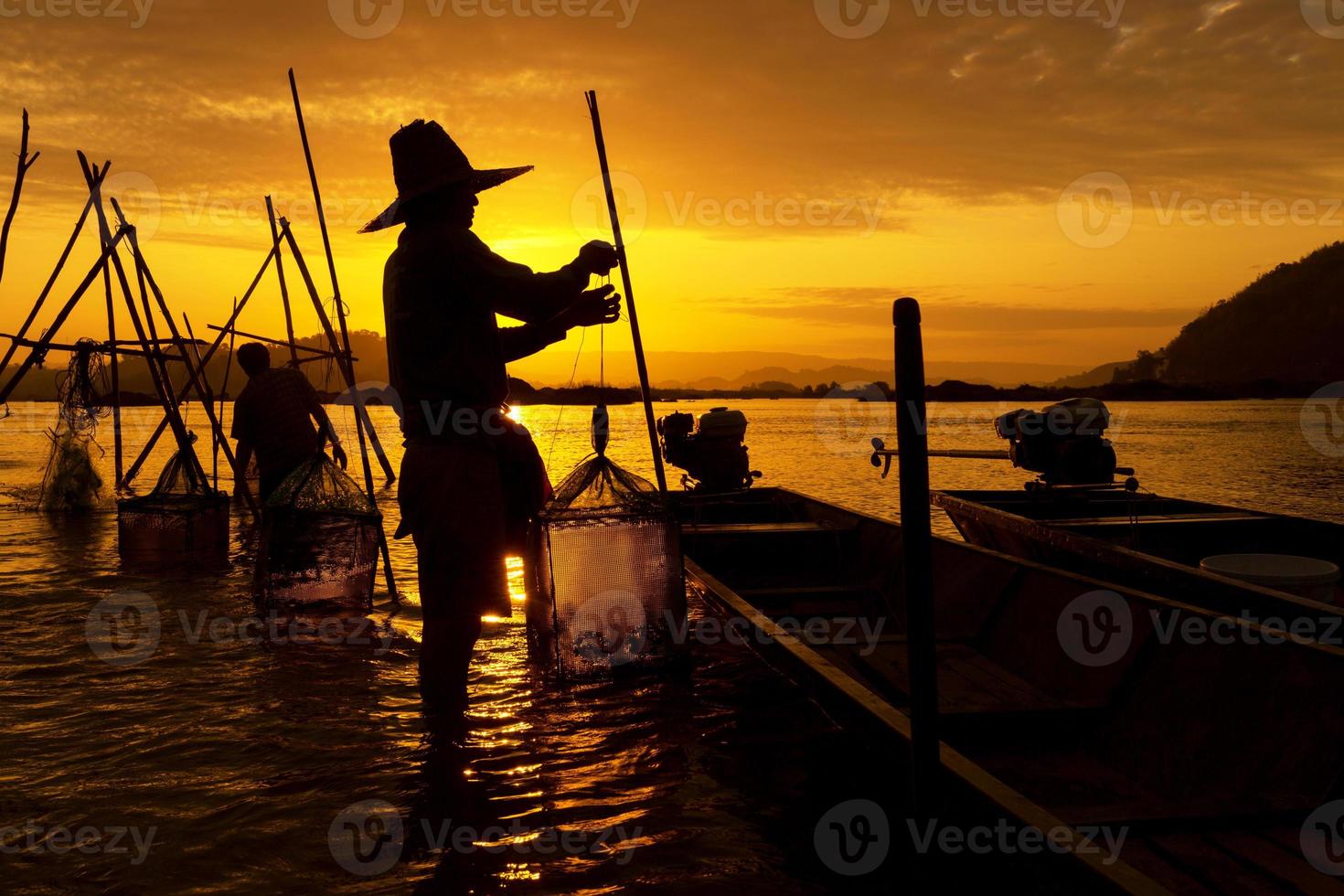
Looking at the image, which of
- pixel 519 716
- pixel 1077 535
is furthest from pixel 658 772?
pixel 1077 535

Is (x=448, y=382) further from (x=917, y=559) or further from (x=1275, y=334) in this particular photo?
Result: (x=1275, y=334)

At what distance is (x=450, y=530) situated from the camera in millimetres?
3736

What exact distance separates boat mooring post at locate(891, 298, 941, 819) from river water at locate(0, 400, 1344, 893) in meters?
0.52

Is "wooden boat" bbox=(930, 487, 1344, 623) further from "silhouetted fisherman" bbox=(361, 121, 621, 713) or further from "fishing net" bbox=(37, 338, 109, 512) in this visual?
"fishing net" bbox=(37, 338, 109, 512)

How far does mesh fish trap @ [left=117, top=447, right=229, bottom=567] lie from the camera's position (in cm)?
1028

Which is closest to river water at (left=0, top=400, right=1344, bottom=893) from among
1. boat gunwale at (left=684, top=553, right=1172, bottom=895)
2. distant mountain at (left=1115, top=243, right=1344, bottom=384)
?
boat gunwale at (left=684, top=553, right=1172, bottom=895)

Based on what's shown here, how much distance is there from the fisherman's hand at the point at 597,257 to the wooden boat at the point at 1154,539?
4.04 meters

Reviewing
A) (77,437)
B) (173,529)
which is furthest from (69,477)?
(173,529)

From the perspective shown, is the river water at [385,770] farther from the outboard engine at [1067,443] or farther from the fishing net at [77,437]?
the fishing net at [77,437]

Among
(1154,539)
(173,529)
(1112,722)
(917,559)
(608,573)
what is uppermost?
(917,559)

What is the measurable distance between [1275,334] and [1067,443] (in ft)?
495

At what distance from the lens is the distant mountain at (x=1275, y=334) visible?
12644cm

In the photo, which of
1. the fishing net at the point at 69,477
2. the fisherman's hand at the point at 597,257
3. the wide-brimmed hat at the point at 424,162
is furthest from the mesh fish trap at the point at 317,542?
the fishing net at the point at 69,477

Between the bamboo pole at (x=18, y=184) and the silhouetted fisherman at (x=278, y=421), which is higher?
the bamboo pole at (x=18, y=184)
